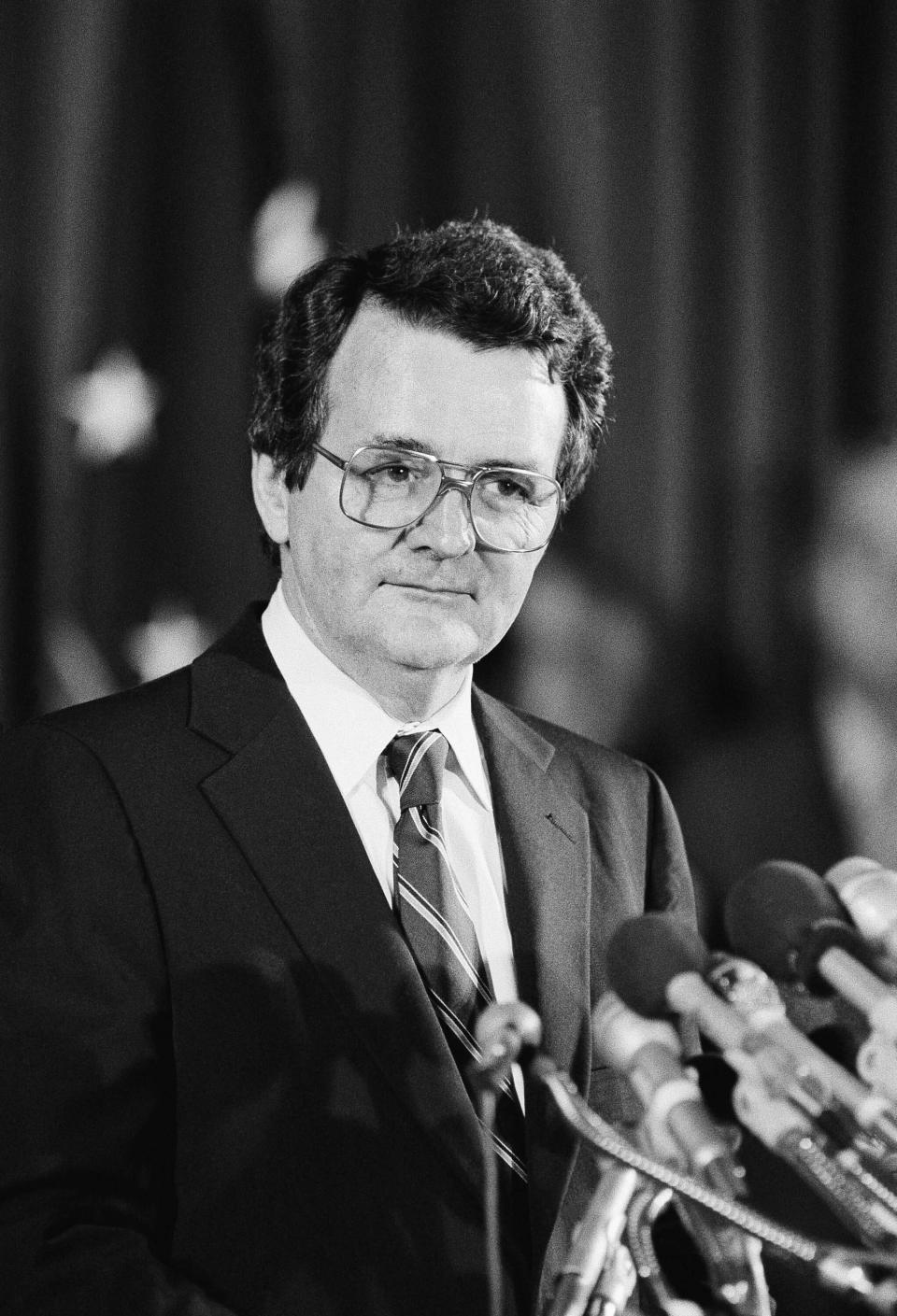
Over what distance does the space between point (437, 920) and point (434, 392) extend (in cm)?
54

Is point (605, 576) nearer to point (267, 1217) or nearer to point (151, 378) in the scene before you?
point (151, 378)

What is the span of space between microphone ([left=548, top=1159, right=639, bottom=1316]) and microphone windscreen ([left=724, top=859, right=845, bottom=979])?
0.57 feet

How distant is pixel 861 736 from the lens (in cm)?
209

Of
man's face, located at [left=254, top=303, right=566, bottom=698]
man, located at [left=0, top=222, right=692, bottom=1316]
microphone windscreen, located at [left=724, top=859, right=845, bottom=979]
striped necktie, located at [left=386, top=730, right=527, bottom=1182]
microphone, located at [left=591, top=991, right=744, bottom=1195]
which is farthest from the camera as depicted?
man's face, located at [left=254, top=303, right=566, bottom=698]

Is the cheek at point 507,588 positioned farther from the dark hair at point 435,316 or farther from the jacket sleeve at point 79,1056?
the jacket sleeve at point 79,1056

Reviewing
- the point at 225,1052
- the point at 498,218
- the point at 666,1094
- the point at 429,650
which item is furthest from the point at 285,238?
the point at 666,1094

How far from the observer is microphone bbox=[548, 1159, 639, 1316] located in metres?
0.82

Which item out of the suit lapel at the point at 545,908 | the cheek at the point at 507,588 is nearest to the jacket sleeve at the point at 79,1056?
the suit lapel at the point at 545,908

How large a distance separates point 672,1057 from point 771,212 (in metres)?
1.65

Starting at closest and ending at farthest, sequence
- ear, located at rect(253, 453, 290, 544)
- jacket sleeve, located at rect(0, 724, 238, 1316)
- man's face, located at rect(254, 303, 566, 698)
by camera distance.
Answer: jacket sleeve, located at rect(0, 724, 238, 1316), man's face, located at rect(254, 303, 566, 698), ear, located at rect(253, 453, 290, 544)

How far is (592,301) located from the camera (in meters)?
2.02

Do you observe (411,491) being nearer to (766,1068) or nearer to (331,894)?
(331,894)

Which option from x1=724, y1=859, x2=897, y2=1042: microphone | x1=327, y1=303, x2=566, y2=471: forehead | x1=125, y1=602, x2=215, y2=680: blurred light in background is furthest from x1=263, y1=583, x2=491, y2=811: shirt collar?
x1=724, y1=859, x2=897, y2=1042: microphone

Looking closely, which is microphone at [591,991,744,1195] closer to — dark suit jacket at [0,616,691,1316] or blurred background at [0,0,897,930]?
dark suit jacket at [0,616,691,1316]
